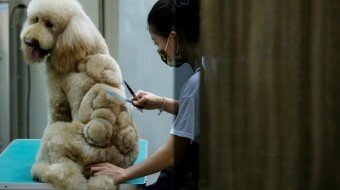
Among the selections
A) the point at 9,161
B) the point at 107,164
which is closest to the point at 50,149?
the point at 107,164

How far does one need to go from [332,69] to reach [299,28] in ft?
0.48

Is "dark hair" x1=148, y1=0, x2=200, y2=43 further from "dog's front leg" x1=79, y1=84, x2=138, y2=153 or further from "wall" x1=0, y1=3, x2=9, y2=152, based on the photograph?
"wall" x1=0, y1=3, x2=9, y2=152

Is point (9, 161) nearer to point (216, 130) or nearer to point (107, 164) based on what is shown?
point (107, 164)

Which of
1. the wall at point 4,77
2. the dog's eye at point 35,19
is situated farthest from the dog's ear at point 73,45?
the wall at point 4,77

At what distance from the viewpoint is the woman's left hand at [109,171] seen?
189cm

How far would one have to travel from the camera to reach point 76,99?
194cm

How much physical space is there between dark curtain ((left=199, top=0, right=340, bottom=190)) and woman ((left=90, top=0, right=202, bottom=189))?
0.28 feet

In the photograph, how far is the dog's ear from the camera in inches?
75.7

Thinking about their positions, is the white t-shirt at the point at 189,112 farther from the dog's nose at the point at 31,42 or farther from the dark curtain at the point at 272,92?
the dog's nose at the point at 31,42

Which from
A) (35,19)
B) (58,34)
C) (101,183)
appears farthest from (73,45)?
(101,183)

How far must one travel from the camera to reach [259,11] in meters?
1.31

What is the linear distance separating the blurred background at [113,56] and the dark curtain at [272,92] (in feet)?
4.04

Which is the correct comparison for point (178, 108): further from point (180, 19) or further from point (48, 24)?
point (48, 24)

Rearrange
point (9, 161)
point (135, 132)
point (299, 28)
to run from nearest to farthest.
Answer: point (299, 28), point (135, 132), point (9, 161)
